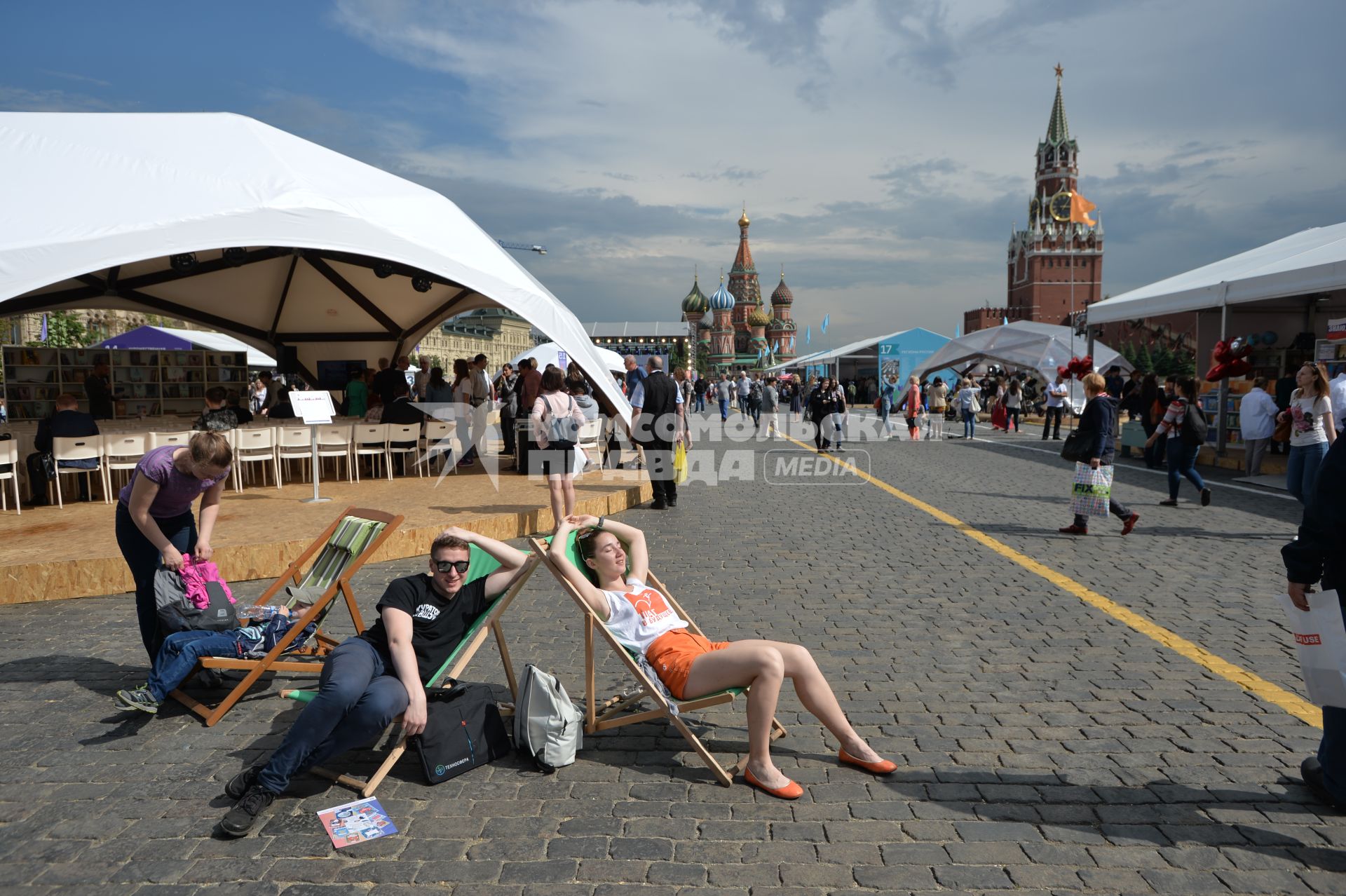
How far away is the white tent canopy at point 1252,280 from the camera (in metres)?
12.2

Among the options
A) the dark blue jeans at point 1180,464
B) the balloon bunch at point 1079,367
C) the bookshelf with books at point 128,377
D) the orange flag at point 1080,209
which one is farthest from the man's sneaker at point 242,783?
the orange flag at point 1080,209

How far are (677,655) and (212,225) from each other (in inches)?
313

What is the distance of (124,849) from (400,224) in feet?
30.4

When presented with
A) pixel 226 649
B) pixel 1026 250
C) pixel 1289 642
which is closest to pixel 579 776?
pixel 226 649

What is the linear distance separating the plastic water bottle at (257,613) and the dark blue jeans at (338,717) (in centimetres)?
122

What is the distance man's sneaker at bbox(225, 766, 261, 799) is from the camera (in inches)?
126

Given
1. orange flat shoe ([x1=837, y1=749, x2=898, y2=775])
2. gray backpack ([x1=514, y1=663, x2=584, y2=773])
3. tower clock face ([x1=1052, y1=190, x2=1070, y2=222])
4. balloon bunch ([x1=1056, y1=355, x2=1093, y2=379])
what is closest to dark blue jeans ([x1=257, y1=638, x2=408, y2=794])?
Answer: gray backpack ([x1=514, y1=663, x2=584, y2=773])

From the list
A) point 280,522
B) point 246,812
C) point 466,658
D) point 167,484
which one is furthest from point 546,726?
point 280,522

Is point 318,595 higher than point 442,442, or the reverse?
point 442,442

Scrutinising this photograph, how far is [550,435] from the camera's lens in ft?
26.9

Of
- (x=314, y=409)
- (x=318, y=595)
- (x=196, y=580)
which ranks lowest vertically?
(x=318, y=595)

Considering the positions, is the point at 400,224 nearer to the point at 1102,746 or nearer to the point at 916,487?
the point at 916,487

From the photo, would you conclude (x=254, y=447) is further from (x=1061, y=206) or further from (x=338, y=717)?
(x=1061, y=206)

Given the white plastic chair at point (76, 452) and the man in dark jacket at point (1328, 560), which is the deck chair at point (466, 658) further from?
the white plastic chair at point (76, 452)
